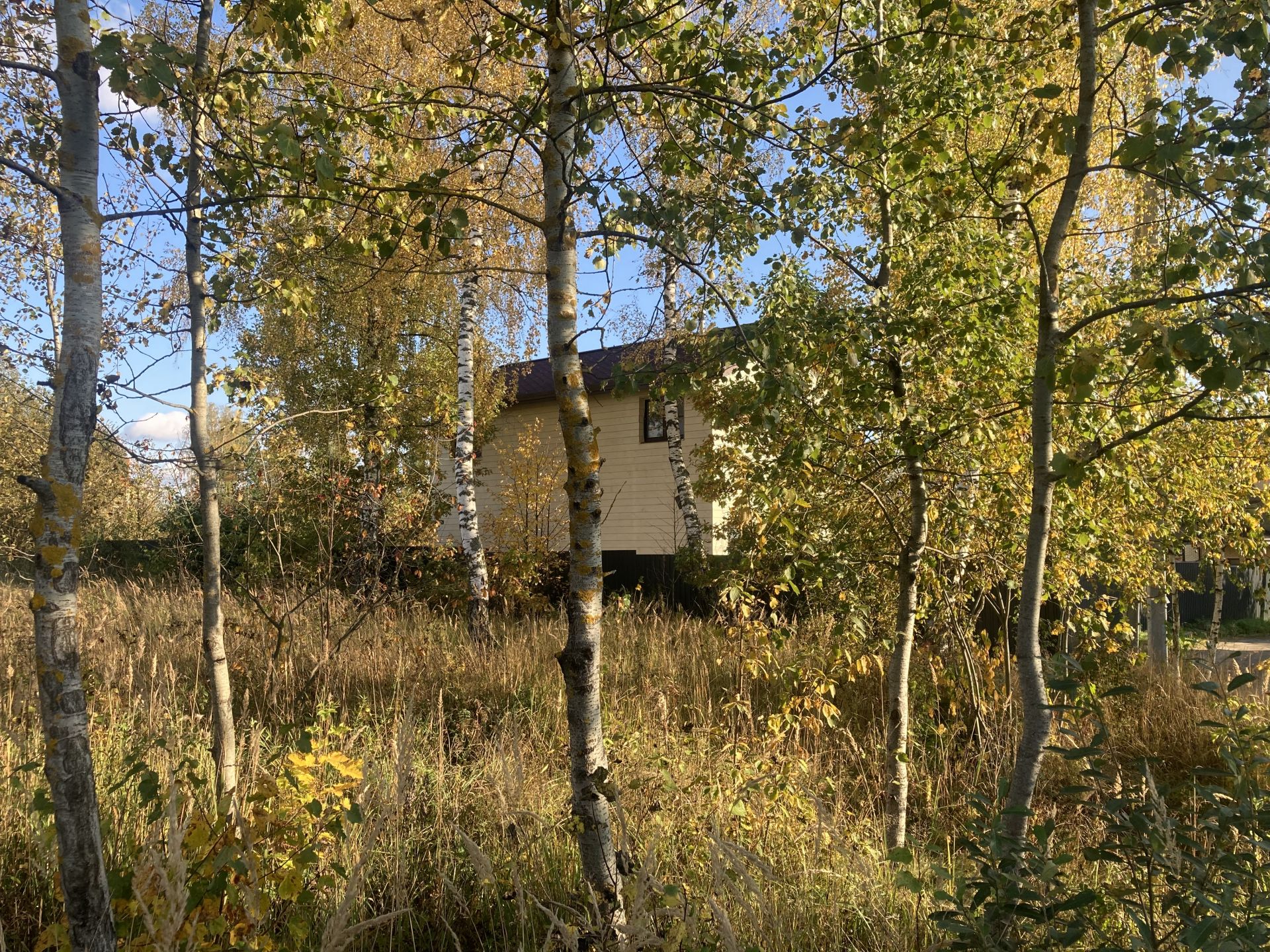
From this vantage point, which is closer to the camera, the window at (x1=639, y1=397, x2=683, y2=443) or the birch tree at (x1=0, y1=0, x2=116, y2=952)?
the birch tree at (x1=0, y1=0, x2=116, y2=952)

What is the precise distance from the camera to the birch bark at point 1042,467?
2893 millimetres

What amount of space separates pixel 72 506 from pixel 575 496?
4.68 feet

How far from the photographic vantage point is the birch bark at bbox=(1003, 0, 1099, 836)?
114 inches

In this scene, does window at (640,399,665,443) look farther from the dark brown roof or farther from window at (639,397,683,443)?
the dark brown roof

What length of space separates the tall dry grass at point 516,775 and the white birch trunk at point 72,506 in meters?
0.19

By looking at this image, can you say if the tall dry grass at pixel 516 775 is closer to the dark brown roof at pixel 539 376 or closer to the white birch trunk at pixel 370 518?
the white birch trunk at pixel 370 518

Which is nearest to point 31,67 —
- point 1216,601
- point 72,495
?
point 72,495

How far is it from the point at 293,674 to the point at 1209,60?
630 centimetres

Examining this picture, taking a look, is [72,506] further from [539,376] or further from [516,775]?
[539,376]

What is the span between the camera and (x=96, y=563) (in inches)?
577

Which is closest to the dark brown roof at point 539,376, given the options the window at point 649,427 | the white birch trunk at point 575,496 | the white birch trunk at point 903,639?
the window at point 649,427

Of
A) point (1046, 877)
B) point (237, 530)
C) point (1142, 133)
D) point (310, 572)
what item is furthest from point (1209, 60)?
point (237, 530)

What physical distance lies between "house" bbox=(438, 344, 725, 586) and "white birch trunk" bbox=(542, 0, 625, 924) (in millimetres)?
9912

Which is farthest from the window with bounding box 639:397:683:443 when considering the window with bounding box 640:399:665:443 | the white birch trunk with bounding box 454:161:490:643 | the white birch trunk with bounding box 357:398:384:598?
the white birch trunk with bounding box 357:398:384:598
